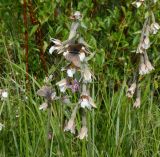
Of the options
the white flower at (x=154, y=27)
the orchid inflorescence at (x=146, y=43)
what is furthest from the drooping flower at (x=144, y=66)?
the white flower at (x=154, y=27)

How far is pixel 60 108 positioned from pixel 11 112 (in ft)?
1.19

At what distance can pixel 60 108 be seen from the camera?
3.27 meters

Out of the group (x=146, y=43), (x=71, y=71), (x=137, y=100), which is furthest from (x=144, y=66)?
(x=71, y=71)

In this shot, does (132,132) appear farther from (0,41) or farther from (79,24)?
(0,41)

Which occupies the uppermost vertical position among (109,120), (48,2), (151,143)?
(48,2)

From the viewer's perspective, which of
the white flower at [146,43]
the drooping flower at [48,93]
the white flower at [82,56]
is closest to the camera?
the white flower at [82,56]

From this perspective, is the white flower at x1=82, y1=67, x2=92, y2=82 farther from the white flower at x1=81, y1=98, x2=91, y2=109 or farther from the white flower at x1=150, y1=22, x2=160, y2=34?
the white flower at x1=150, y1=22, x2=160, y2=34

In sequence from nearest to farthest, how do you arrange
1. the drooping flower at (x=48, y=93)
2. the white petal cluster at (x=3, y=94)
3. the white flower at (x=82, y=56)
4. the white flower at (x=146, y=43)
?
1. the white flower at (x=82, y=56)
2. the drooping flower at (x=48, y=93)
3. the white flower at (x=146, y=43)
4. the white petal cluster at (x=3, y=94)

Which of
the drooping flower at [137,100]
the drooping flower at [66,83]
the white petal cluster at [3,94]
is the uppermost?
the drooping flower at [66,83]

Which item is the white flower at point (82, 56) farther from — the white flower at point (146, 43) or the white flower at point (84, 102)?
the white flower at point (146, 43)

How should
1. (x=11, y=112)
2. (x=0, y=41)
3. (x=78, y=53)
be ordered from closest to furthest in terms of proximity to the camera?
1. (x=78, y=53)
2. (x=11, y=112)
3. (x=0, y=41)

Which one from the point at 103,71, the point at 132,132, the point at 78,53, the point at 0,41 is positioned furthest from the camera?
the point at 103,71

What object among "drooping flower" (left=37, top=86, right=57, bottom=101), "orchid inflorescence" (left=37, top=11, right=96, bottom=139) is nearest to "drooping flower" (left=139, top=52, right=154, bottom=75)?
"orchid inflorescence" (left=37, top=11, right=96, bottom=139)

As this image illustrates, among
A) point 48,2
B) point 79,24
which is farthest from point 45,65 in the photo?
point 79,24
